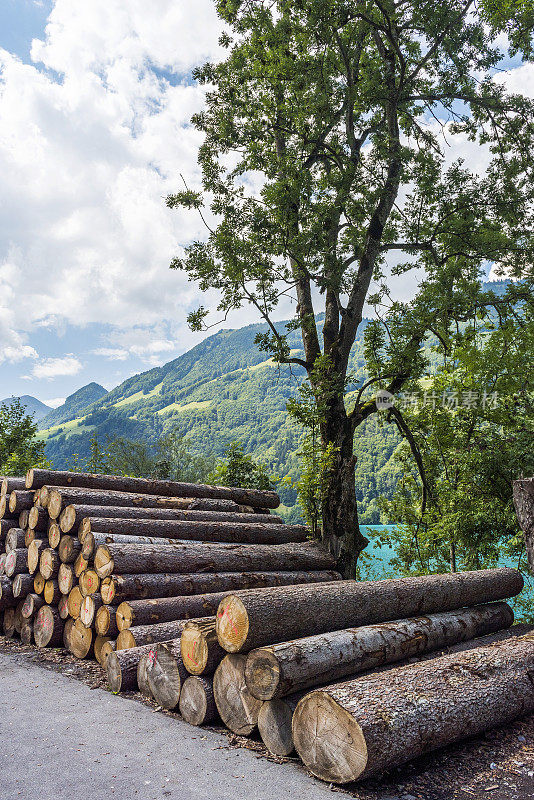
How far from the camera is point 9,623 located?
6.99 metres

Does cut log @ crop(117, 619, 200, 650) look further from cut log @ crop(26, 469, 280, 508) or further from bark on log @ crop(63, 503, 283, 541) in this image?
cut log @ crop(26, 469, 280, 508)

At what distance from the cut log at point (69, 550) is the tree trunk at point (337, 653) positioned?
131 inches

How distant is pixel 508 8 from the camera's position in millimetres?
7785

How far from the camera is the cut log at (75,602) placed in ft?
19.7

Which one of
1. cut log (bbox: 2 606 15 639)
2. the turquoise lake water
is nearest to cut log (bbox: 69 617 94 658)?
cut log (bbox: 2 606 15 639)

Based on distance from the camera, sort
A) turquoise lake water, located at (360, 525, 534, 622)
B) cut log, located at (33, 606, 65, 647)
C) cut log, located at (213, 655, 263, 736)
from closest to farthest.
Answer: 1. cut log, located at (213, 655, 263, 736)
2. cut log, located at (33, 606, 65, 647)
3. turquoise lake water, located at (360, 525, 534, 622)

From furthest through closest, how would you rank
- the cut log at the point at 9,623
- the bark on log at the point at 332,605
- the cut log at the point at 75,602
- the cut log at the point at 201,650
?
the cut log at the point at 9,623 → the cut log at the point at 75,602 → the cut log at the point at 201,650 → the bark on log at the point at 332,605

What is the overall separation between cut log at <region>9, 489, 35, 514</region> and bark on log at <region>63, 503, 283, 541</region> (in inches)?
30.5

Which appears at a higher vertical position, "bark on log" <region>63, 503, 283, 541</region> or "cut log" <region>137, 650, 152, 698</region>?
"bark on log" <region>63, 503, 283, 541</region>

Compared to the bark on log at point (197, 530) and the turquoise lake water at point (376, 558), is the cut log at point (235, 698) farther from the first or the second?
the turquoise lake water at point (376, 558)

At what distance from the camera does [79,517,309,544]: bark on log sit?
641 cm

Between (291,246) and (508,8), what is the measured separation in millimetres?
4582

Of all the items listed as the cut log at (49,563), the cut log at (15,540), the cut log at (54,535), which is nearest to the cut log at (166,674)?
the cut log at (49,563)

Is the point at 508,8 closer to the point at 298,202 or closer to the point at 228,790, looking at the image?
the point at 298,202
